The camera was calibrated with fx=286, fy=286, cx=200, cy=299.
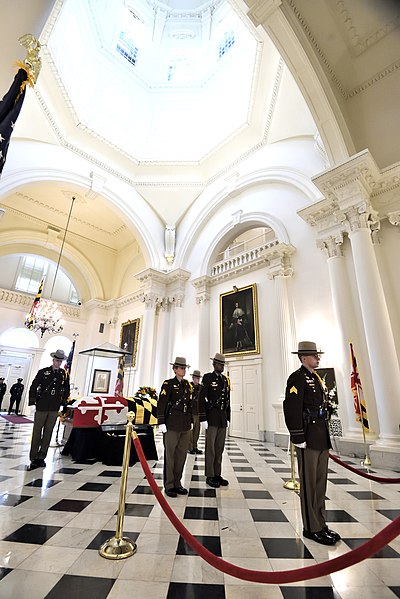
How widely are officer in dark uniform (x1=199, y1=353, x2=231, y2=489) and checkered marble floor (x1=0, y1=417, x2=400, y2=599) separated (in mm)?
287

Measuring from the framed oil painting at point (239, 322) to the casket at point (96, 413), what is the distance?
490cm

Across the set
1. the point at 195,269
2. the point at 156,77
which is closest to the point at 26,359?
the point at 195,269

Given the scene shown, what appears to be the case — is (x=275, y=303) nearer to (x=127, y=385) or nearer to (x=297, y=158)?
(x=297, y=158)

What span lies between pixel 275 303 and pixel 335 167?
3885 millimetres

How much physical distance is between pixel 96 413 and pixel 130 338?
9873 mm

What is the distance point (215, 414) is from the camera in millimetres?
4016

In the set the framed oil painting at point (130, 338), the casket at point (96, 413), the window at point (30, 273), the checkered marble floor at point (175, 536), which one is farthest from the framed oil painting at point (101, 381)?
the checkered marble floor at point (175, 536)

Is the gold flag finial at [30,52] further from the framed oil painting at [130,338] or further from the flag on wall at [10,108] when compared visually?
the framed oil painting at [130,338]

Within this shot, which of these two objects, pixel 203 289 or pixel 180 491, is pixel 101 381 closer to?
pixel 203 289

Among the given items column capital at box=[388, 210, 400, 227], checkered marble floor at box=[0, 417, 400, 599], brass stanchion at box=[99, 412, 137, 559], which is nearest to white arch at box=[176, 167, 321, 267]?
column capital at box=[388, 210, 400, 227]

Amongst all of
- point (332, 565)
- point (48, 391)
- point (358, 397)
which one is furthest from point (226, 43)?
point (332, 565)

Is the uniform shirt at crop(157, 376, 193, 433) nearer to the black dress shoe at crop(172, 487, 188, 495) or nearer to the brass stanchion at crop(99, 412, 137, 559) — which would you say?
the black dress shoe at crop(172, 487, 188, 495)

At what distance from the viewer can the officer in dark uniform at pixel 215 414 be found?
12.6 feet

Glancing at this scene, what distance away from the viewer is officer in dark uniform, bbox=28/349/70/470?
4.29m
